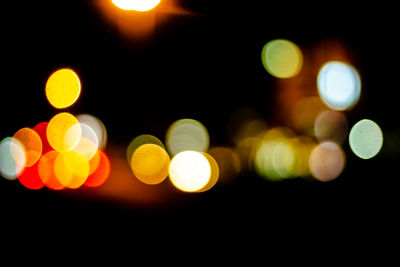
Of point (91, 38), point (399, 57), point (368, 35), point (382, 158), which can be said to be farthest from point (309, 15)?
point (91, 38)

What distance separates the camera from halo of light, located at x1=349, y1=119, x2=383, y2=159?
3.42 meters

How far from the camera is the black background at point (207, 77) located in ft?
8.48

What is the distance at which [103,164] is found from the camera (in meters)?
7.59

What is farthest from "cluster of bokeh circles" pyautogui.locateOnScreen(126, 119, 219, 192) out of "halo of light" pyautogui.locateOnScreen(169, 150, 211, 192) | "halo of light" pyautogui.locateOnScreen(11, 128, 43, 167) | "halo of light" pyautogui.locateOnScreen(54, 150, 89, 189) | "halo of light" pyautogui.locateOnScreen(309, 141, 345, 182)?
"halo of light" pyautogui.locateOnScreen(11, 128, 43, 167)

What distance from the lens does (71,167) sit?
994 cm

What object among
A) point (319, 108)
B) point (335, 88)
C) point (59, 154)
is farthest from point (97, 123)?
point (59, 154)

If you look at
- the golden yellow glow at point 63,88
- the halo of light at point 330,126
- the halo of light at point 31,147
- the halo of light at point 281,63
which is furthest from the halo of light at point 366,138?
the halo of light at point 31,147

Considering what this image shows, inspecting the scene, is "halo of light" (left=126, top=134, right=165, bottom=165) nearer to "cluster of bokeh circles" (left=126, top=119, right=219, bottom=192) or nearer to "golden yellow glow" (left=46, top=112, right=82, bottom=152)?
"cluster of bokeh circles" (left=126, top=119, right=219, bottom=192)

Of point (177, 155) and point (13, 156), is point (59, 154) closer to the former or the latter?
point (13, 156)

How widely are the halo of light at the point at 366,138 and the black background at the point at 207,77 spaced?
91mm

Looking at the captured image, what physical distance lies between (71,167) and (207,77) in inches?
272

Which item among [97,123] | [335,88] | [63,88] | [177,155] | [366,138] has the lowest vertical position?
[366,138]

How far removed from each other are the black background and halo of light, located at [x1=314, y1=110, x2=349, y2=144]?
5.54 feet

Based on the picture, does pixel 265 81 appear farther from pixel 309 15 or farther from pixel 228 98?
pixel 309 15
